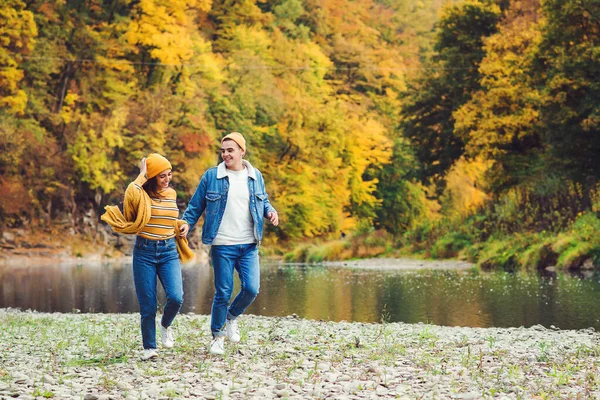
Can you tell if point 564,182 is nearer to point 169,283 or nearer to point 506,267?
point 506,267

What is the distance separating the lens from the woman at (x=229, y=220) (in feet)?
31.5

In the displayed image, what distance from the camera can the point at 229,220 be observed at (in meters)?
9.65

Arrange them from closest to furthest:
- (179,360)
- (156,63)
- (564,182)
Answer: (179,360) < (564,182) < (156,63)

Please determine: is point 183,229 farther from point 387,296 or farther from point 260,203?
point 387,296

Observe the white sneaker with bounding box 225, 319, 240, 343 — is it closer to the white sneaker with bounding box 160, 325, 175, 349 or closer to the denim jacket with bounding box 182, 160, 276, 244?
the white sneaker with bounding box 160, 325, 175, 349

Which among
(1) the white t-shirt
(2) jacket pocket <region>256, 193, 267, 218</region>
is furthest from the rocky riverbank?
(2) jacket pocket <region>256, 193, 267, 218</region>

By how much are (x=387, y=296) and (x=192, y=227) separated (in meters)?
11.9

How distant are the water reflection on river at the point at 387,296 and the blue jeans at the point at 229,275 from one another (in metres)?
6.02

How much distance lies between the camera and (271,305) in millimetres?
19375

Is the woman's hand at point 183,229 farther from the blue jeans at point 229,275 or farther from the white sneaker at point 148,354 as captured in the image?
the white sneaker at point 148,354

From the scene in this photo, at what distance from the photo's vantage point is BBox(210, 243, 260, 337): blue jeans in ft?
31.5

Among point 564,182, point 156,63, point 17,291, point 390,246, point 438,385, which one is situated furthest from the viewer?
point 156,63

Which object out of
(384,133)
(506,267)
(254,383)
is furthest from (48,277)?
(384,133)

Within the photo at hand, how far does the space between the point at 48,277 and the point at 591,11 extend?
18009mm
